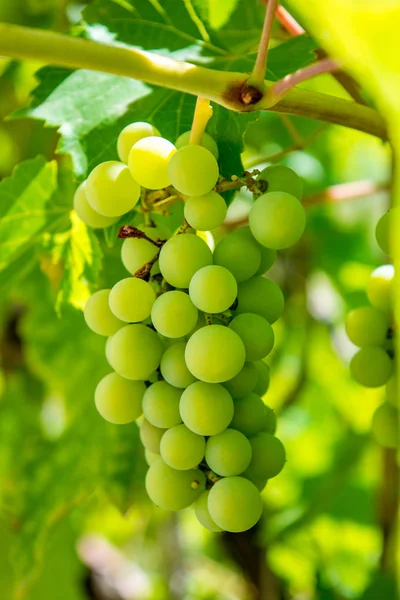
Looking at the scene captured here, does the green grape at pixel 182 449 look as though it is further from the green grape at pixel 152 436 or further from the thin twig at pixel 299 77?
the thin twig at pixel 299 77

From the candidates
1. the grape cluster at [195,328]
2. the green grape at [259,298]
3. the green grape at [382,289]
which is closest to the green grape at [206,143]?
the grape cluster at [195,328]

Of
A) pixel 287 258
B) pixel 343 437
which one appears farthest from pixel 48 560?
pixel 287 258

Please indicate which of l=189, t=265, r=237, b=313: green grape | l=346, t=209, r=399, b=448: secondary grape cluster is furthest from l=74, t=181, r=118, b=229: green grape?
l=346, t=209, r=399, b=448: secondary grape cluster

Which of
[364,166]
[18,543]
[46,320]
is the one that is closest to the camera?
[18,543]

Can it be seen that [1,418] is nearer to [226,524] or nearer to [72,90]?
[72,90]

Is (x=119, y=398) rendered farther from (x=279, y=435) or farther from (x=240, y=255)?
(x=279, y=435)
